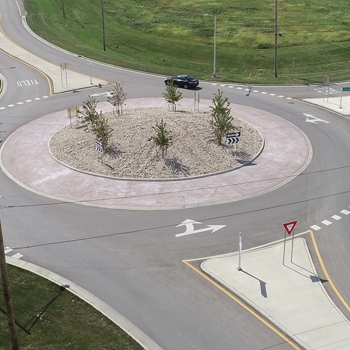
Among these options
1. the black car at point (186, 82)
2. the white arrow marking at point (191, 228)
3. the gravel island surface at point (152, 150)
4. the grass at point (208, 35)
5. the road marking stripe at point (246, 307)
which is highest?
the grass at point (208, 35)

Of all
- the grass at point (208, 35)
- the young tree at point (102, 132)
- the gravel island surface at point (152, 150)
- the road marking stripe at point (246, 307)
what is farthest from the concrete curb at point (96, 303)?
the grass at point (208, 35)

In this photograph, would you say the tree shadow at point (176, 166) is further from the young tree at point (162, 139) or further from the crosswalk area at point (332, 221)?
the crosswalk area at point (332, 221)

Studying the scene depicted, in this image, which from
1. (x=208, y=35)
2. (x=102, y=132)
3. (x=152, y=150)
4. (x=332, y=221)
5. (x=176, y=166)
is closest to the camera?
(x=332, y=221)

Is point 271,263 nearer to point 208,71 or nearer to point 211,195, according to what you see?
point 211,195

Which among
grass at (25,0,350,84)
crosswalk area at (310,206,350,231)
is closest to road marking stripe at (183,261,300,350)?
crosswalk area at (310,206,350,231)

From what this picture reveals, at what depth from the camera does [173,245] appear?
71.4ft

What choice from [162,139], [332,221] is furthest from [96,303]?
[162,139]

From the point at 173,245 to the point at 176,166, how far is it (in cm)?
781

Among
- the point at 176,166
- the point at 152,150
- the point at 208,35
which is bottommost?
the point at 176,166

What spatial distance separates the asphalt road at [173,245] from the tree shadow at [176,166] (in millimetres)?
4093

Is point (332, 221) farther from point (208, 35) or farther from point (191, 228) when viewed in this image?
point (208, 35)

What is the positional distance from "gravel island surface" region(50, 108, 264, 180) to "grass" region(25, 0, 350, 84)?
59.5ft

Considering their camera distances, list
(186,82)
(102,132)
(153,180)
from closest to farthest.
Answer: (153,180), (102,132), (186,82)

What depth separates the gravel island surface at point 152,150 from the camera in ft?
93.7
